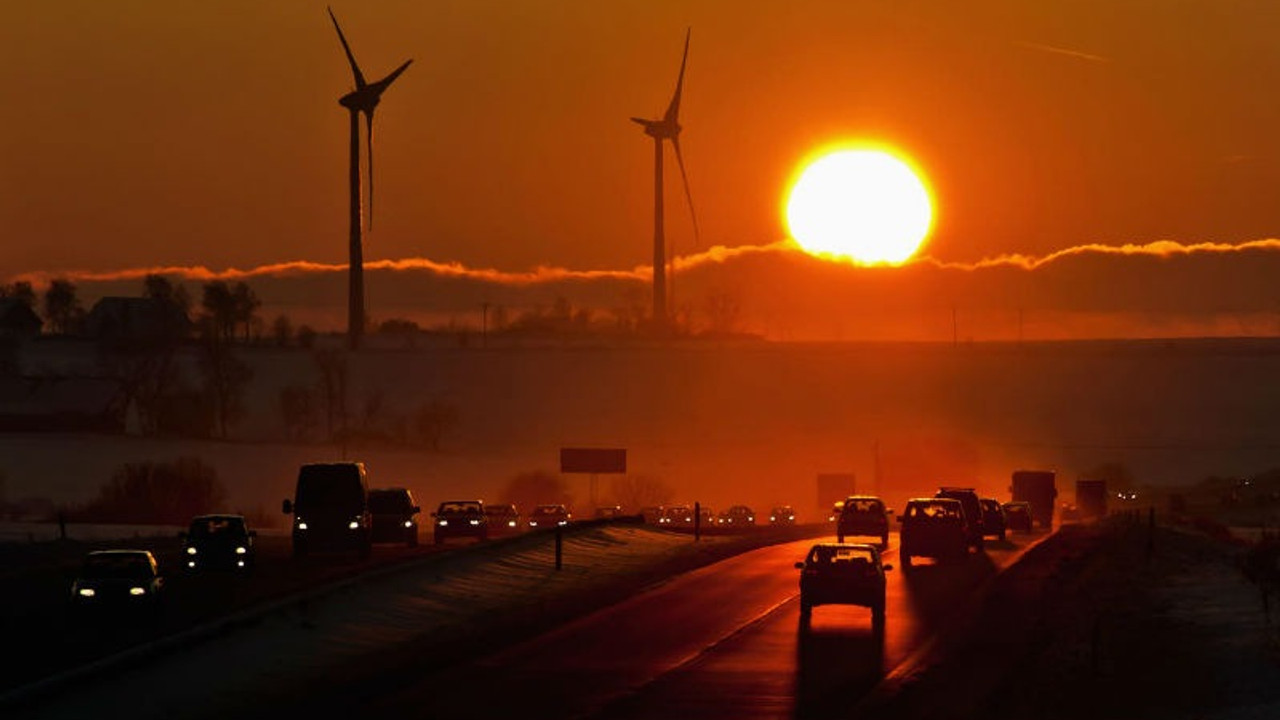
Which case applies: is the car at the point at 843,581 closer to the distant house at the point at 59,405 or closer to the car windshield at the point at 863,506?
the car windshield at the point at 863,506

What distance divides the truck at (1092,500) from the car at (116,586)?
106 meters

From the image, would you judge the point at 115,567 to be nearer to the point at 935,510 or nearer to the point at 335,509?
the point at 335,509

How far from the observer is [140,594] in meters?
48.9

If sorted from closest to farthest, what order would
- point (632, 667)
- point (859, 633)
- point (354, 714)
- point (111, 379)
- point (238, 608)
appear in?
point (354, 714) < point (632, 667) < point (859, 633) < point (238, 608) < point (111, 379)

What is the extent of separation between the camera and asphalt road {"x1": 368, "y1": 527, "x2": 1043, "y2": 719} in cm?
3419

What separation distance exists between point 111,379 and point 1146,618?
16078 cm

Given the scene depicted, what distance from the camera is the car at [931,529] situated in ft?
225

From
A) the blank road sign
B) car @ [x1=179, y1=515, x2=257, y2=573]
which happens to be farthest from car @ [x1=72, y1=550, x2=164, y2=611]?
the blank road sign

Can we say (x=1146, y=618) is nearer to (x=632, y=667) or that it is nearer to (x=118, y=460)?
(x=632, y=667)

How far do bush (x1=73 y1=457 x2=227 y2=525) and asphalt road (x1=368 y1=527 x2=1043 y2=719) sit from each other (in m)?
75.3

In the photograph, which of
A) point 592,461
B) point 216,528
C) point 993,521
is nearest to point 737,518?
point 592,461

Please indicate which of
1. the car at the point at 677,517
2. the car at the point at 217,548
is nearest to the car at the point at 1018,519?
the car at the point at 677,517

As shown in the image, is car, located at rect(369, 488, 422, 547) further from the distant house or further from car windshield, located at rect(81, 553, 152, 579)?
the distant house

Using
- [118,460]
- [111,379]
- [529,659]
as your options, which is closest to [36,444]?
[118,460]
